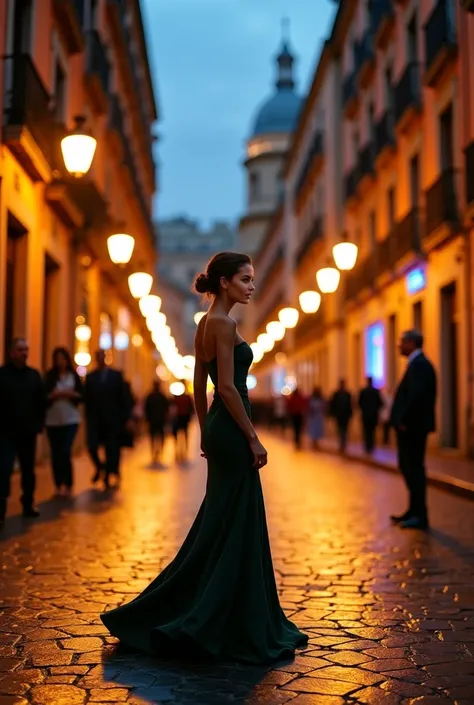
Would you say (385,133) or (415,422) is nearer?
(415,422)

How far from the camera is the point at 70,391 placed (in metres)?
11.4

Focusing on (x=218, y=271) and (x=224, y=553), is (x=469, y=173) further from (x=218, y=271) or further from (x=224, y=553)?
(x=224, y=553)

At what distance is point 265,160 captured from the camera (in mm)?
84438

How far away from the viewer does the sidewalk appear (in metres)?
12.4

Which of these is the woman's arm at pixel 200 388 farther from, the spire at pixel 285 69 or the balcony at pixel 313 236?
the spire at pixel 285 69

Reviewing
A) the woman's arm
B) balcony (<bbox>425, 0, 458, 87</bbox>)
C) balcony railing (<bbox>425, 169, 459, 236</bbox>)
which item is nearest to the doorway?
balcony railing (<bbox>425, 169, 459, 236</bbox>)

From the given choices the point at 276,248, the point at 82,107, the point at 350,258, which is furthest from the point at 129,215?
Result: the point at 276,248

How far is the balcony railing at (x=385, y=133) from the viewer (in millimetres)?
25500

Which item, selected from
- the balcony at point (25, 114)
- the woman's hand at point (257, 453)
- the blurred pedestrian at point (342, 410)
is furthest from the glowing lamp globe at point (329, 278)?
the woman's hand at point (257, 453)

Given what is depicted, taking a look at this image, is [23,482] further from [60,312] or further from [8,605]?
[60,312]

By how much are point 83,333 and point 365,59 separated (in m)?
12.1

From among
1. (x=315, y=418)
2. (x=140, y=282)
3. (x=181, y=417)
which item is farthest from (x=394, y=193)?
(x=140, y=282)

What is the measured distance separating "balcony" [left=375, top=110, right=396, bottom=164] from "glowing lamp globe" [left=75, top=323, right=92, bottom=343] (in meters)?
8.70

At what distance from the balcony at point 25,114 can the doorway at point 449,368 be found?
30.0ft
